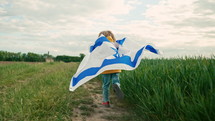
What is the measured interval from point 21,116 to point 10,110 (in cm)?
45

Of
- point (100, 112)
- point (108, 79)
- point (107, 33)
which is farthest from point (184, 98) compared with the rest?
point (107, 33)

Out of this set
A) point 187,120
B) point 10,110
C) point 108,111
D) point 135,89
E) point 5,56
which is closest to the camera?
point 187,120

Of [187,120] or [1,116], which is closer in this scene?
[187,120]

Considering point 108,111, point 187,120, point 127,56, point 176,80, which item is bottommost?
point 108,111

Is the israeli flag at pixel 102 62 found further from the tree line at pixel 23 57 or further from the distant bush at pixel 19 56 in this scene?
the distant bush at pixel 19 56

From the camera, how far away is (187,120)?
279 cm

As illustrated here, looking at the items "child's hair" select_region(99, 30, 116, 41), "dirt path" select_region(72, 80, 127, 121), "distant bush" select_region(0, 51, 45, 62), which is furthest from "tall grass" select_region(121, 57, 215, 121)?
"distant bush" select_region(0, 51, 45, 62)

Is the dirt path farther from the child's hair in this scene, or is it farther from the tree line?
the tree line

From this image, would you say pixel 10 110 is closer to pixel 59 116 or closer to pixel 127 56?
pixel 59 116

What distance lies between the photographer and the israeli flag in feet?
14.8

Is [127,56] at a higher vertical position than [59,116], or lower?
higher

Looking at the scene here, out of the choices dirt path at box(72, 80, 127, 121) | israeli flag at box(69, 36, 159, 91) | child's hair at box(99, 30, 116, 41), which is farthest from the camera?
child's hair at box(99, 30, 116, 41)

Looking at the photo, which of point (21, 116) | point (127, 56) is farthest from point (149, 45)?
point (21, 116)

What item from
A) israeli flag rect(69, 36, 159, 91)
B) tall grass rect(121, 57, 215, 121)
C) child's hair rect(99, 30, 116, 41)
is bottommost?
tall grass rect(121, 57, 215, 121)
